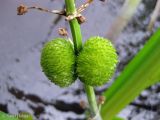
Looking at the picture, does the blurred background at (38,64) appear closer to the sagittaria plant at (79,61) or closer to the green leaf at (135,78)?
the green leaf at (135,78)

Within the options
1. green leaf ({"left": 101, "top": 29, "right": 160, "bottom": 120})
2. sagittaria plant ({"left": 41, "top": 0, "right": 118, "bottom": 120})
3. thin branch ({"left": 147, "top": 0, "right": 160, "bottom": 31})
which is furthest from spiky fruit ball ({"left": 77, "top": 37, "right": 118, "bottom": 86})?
thin branch ({"left": 147, "top": 0, "right": 160, "bottom": 31})

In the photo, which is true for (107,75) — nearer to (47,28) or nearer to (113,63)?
(113,63)

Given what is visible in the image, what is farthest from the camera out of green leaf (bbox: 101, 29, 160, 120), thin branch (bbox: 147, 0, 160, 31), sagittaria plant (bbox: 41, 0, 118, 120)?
thin branch (bbox: 147, 0, 160, 31)

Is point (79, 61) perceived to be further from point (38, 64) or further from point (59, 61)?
point (38, 64)

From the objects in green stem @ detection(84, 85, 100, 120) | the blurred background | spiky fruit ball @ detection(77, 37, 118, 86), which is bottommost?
the blurred background

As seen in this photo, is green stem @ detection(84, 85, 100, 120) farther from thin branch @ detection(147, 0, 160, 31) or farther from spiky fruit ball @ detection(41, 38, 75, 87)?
thin branch @ detection(147, 0, 160, 31)

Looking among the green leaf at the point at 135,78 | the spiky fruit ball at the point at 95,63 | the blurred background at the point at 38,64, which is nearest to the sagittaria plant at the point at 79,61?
the spiky fruit ball at the point at 95,63
